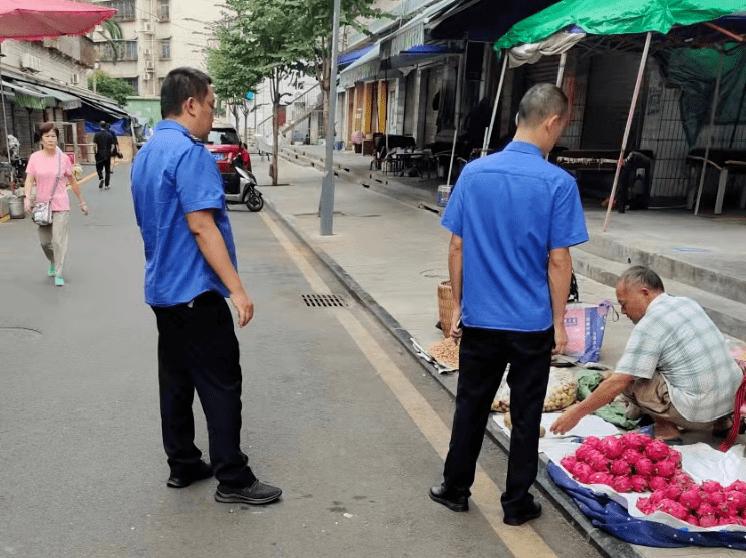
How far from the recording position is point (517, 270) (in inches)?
123

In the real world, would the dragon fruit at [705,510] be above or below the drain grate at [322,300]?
above

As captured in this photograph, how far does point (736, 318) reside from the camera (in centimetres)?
637

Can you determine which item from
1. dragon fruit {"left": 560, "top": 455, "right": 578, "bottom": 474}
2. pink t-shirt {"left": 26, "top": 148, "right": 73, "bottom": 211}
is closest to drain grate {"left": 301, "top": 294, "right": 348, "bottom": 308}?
pink t-shirt {"left": 26, "top": 148, "right": 73, "bottom": 211}

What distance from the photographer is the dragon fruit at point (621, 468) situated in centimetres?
356

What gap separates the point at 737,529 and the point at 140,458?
9.38 ft

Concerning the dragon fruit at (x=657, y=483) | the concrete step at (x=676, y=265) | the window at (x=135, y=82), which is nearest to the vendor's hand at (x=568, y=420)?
the dragon fruit at (x=657, y=483)

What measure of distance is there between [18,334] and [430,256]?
5499mm

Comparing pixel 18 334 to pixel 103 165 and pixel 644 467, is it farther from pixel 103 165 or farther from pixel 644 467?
pixel 103 165

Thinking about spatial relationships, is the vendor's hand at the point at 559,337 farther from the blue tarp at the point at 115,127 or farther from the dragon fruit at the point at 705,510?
the blue tarp at the point at 115,127

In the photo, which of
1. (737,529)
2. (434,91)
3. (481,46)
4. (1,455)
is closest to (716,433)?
(737,529)

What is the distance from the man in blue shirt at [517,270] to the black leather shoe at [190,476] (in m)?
1.30

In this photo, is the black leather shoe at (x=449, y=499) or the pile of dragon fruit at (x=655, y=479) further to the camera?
the black leather shoe at (x=449, y=499)

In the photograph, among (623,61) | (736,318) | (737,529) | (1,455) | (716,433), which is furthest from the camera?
(623,61)

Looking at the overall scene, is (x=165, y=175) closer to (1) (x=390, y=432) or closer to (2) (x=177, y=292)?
(2) (x=177, y=292)
